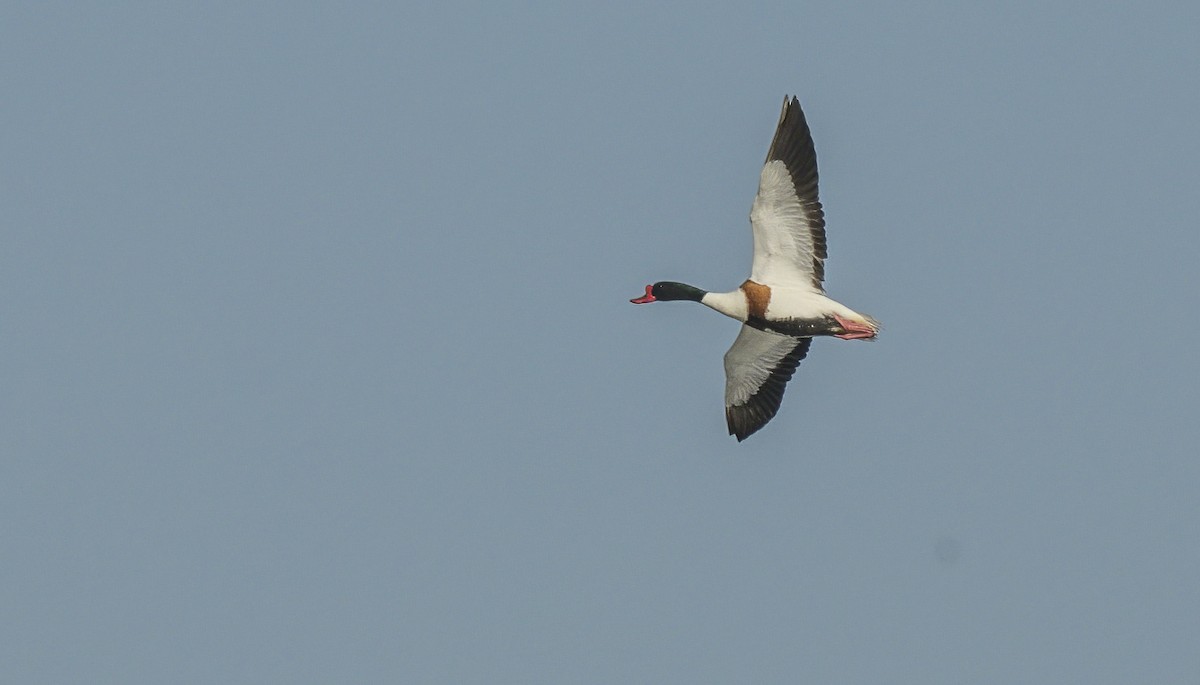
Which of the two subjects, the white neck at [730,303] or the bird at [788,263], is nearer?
the bird at [788,263]

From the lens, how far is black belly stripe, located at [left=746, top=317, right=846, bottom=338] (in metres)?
29.4

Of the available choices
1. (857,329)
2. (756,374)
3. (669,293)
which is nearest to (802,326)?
(857,329)

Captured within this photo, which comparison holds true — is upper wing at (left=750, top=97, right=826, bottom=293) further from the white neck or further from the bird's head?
the bird's head

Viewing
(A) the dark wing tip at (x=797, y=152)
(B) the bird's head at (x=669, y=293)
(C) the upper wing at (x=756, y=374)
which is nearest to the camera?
(A) the dark wing tip at (x=797, y=152)

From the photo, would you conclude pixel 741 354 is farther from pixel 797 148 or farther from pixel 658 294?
pixel 797 148

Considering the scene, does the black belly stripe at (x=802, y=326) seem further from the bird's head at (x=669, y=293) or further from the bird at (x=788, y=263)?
the bird's head at (x=669, y=293)

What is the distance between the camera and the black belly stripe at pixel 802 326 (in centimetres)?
2939

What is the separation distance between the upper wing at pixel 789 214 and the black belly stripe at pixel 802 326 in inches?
22.7

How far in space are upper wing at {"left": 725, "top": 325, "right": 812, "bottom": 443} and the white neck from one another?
198 cm

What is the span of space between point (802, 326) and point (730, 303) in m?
1.19

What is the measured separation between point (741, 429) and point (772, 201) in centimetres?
508

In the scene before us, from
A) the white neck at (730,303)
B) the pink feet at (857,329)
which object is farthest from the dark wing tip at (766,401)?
the pink feet at (857,329)

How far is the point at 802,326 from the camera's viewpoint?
96.9 feet

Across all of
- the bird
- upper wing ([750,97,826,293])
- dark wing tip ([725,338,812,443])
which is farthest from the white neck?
dark wing tip ([725,338,812,443])
